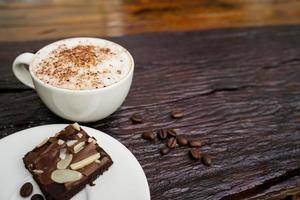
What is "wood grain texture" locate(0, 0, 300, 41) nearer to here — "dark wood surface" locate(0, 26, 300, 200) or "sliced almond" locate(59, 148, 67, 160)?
"dark wood surface" locate(0, 26, 300, 200)

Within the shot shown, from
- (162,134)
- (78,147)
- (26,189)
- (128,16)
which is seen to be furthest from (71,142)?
(128,16)

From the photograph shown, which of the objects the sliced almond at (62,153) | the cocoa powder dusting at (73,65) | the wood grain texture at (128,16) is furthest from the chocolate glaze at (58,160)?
the wood grain texture at (128,16)

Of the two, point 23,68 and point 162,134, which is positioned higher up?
point 23,68

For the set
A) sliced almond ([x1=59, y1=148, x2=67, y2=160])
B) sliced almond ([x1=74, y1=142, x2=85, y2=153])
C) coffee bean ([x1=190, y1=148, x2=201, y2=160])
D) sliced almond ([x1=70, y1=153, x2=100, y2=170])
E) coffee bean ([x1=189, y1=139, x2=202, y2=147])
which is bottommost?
coffee bean ([x1=190, y1=148, x2=201, y2=160])

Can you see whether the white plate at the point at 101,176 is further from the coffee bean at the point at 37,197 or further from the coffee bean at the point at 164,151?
the coffee bean at the point at 164,151

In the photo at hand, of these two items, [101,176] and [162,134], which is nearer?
[101,176]

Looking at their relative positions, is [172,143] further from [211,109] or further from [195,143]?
[211,109]

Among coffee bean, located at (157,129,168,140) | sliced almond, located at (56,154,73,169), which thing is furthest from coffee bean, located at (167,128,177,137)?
sliced almond, located at (56,154,73,169)
